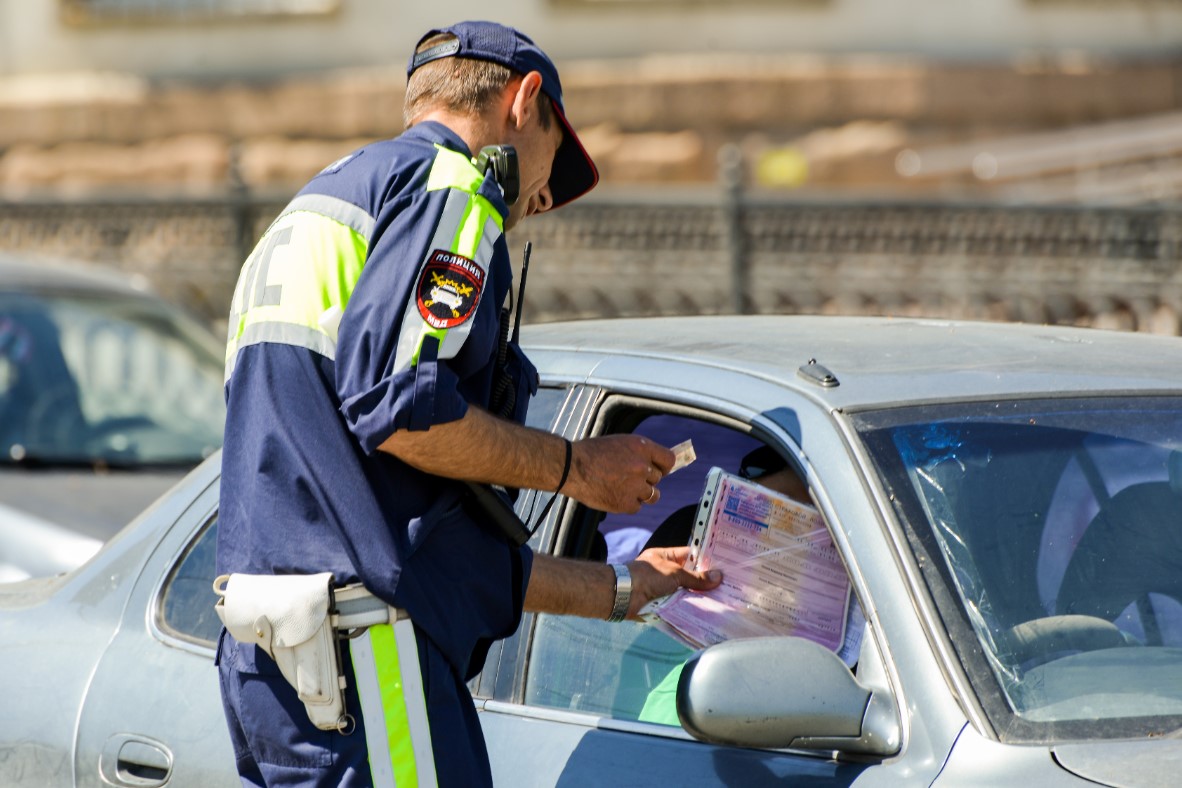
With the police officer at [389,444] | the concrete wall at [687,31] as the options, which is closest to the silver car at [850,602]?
the police officer at [389,444]

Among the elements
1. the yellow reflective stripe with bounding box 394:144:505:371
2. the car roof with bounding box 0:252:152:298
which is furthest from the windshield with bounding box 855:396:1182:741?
the car roof with bounding box 0:252:152:298

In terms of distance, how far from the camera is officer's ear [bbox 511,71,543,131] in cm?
259

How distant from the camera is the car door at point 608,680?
243cm

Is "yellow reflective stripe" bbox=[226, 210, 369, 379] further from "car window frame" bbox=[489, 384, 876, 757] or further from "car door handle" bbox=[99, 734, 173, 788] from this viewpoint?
"car door handle" bbox=[99, 734, 173, 788]

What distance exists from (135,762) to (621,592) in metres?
0.97

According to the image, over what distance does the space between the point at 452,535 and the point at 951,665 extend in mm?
727

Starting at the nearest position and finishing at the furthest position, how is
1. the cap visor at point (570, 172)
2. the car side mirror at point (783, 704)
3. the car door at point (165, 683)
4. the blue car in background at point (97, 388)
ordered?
the car side mirror at point (783, 704)
the cap visor at point (570, 172)
the car door at point (165, 683)
the blue car in background at point (97, 388)

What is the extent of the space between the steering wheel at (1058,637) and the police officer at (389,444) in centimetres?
59

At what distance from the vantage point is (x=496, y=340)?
8.18 feet

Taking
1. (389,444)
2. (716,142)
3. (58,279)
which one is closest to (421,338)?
(389,444)

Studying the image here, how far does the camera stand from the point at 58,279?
7449 millimetres

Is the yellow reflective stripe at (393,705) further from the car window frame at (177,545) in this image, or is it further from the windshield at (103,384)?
the windshield at (103,384)

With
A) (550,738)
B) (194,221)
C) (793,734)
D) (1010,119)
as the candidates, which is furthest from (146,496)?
(1010,119)

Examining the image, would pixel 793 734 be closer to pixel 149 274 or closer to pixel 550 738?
pixel 550 738
